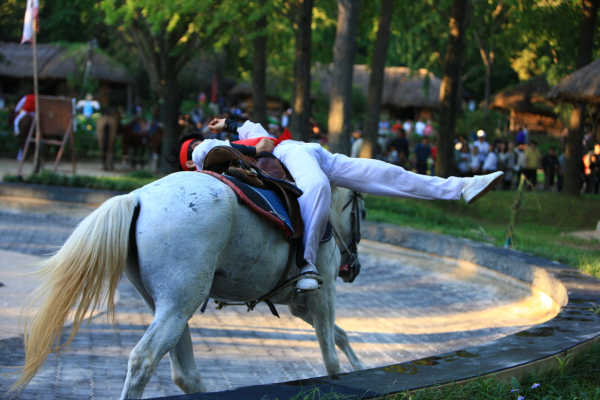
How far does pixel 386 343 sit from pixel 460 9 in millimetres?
12756

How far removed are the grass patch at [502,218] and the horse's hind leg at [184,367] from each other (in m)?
6.53

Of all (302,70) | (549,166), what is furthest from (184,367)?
(549,166)

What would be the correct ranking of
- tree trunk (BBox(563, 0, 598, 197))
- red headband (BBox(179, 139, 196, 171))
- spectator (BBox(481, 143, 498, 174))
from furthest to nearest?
1. spectator (BBox(481, 143, 498, 174))
2. tree trunk (BBox(563, 0, 598, 197))
3. red headband (BBox(179, 139, 196, 171))

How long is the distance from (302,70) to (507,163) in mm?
10191

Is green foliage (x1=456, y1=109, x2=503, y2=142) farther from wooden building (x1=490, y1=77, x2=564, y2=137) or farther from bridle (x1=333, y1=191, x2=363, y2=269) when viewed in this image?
bridle (x1=333, y1=191, x2=363, y2=269)

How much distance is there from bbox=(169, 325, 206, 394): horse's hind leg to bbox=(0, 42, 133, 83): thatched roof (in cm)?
3372

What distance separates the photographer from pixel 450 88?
53.7 ft

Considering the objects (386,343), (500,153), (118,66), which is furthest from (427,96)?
(386,343)

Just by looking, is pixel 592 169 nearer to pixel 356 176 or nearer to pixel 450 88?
pixel 450 88

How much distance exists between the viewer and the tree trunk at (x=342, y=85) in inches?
524

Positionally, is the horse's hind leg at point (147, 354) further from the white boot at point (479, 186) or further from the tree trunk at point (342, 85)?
the tree trunk at point (342, 85)

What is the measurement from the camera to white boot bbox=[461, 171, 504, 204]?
164 inches

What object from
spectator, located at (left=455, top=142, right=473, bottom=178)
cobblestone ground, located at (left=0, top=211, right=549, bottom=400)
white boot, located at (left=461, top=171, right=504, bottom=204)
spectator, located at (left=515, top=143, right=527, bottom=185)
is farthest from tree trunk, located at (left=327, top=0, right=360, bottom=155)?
spectator, located at (left=515, top=143, right=527, bottom=185)

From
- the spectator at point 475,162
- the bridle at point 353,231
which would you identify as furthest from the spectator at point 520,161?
the bridle at point 353,231
